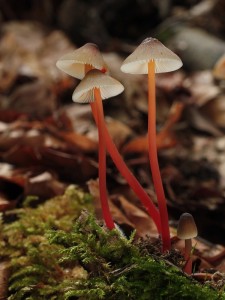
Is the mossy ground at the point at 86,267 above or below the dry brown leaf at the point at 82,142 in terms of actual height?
below

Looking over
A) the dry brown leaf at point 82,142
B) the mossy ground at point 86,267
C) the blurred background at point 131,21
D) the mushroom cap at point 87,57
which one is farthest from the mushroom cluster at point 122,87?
the blurred background at point 131,21

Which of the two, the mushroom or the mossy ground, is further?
the mushroom

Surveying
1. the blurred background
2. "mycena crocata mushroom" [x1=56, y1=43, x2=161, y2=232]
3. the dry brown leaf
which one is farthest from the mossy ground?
the blurred background

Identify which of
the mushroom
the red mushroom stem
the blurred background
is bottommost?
the red mushroom stem

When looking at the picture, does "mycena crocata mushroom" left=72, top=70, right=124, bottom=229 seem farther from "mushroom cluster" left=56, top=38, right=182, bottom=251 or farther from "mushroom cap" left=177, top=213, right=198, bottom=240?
"mushroom cap" left=177, top=213, right=198, bottom=240

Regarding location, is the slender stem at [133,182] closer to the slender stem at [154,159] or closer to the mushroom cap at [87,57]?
the slender stem at [154,159]

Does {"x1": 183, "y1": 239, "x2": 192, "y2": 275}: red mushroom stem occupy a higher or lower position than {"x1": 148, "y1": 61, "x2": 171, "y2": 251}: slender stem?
lower
